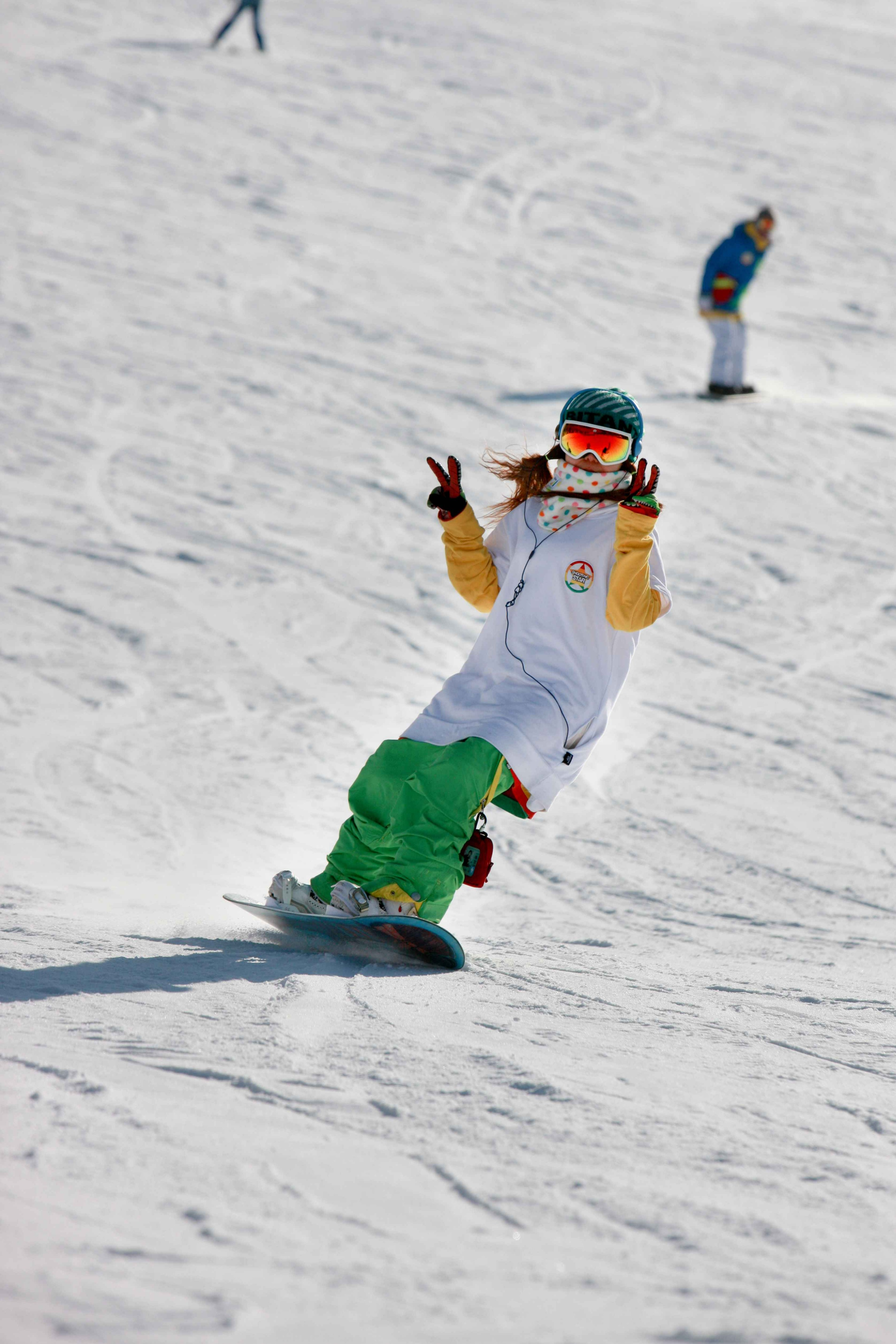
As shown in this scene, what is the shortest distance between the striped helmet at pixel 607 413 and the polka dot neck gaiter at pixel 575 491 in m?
0.09

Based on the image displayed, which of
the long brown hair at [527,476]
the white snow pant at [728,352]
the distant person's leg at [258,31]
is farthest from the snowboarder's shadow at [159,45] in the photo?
the long brown hair at [527,476]

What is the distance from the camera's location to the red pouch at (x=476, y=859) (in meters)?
3.21

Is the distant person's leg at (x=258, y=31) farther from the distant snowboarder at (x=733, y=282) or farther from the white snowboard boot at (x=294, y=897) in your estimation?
the white snowboard boot at (x=294, y=897)

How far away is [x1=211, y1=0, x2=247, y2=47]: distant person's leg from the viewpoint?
19531mm

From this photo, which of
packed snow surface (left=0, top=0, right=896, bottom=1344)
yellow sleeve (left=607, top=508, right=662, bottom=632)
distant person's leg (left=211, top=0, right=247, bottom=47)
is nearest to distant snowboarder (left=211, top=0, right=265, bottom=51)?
distant person's leg (left=211, top=0, right=247, bottom=47)

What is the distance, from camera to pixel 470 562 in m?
3.46

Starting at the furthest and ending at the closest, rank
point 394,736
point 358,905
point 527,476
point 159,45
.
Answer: point 159,45 < point 394,736 < point 527,476 < point 358,905

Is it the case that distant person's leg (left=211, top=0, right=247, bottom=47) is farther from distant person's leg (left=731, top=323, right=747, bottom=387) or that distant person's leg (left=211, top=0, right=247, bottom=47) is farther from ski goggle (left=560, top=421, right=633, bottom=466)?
ski goggle (left=560, top=421, right=633, bottom=466)

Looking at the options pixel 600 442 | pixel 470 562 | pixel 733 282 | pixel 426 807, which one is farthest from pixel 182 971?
pixel 733 282

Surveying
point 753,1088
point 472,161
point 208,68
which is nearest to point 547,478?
point 753,1088

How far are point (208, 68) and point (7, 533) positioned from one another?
593 inches

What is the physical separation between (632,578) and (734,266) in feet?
27.8

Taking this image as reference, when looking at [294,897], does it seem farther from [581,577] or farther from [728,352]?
[728,352]

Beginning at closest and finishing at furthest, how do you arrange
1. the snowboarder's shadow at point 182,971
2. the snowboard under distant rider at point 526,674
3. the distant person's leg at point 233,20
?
the snowboarder's shadow at point 182,971 → the snowboard under distant rider at point 526,674 → the distant person's leg at point 233,20
